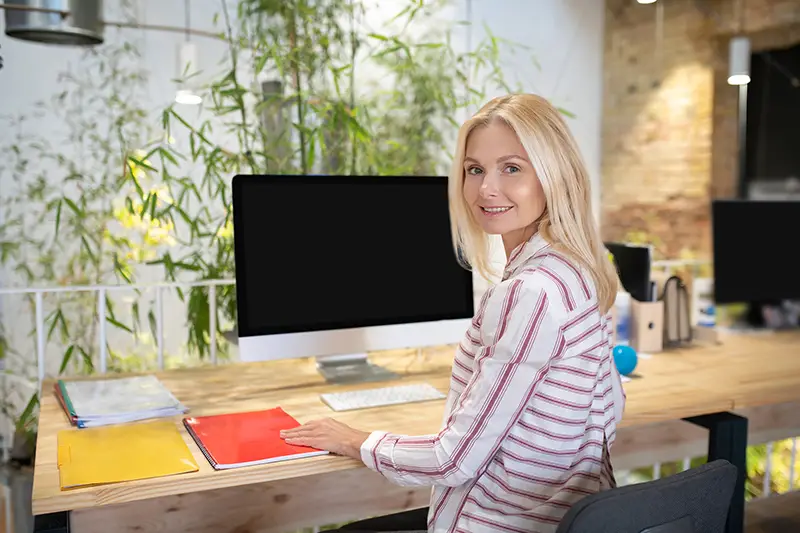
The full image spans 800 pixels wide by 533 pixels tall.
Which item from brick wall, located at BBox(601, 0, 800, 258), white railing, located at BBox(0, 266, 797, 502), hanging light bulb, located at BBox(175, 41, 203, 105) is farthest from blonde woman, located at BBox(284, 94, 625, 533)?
brick wall, located at BBox(601, 0, 800, 258)

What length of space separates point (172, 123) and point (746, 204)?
1.89 metres

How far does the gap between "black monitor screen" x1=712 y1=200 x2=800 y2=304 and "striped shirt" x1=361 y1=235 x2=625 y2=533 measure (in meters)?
1.51

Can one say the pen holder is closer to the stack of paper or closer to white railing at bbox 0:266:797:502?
white railing at bbox 0:266:797:502

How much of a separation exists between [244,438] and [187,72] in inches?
57.3

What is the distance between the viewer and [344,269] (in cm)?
194

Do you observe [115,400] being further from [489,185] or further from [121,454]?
[489,185]

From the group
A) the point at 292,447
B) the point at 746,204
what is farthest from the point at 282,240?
the point at 746,204

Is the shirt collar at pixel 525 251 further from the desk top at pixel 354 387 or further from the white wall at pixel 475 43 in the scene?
the white wall at pixel 475 43

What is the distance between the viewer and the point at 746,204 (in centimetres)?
266

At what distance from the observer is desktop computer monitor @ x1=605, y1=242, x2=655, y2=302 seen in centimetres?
246

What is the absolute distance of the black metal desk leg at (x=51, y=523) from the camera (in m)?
1.22

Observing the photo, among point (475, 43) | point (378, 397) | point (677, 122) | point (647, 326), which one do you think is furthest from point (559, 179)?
point (677, 122)

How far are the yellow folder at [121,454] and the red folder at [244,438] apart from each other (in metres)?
0.04

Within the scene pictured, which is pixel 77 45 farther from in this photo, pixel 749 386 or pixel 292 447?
pixel 749 386
